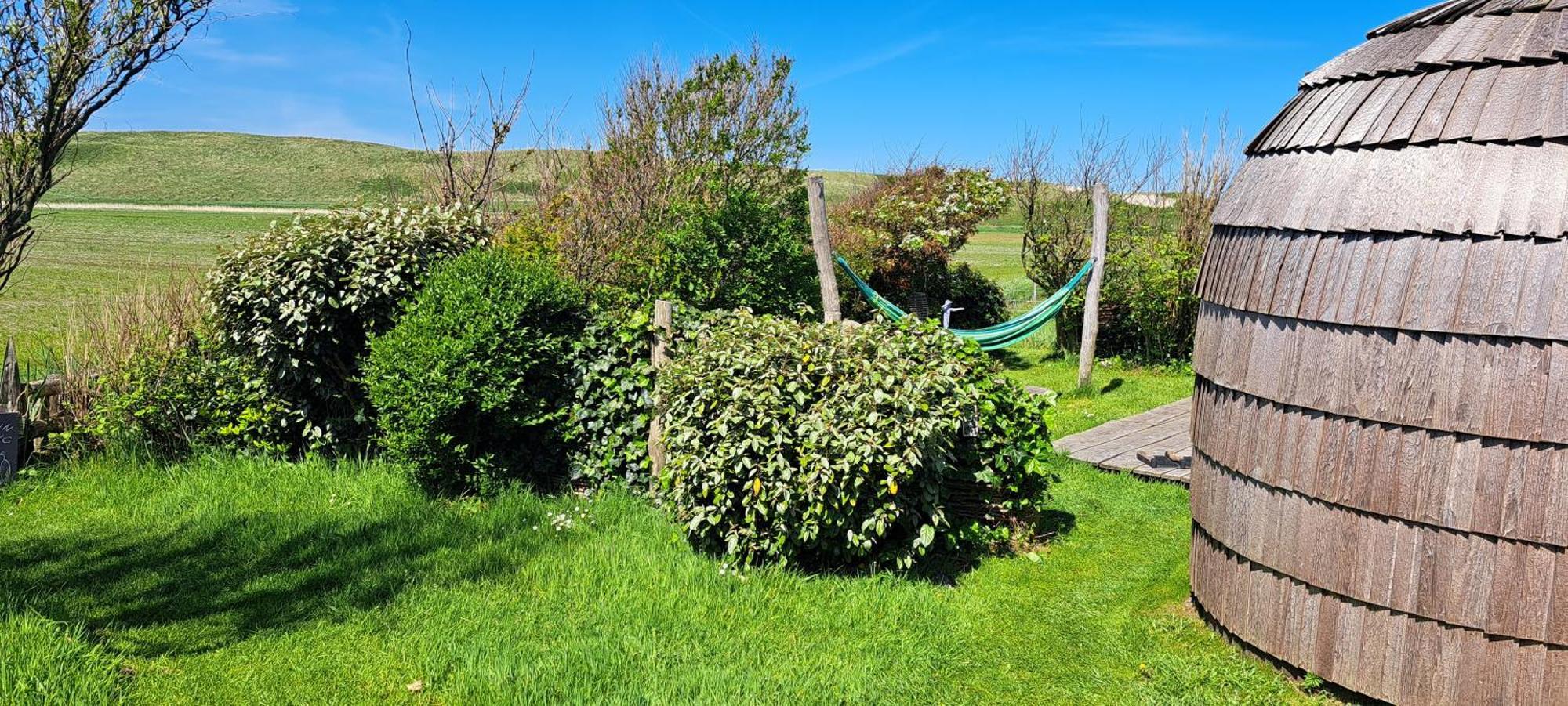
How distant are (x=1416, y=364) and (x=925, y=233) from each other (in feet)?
33.7

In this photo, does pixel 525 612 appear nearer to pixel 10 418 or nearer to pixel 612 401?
pixel 612 401

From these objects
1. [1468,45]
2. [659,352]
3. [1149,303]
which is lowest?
[659,352]

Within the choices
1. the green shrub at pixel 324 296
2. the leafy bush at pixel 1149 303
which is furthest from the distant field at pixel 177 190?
the green shrub at pixel 324 296

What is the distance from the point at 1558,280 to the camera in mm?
2627

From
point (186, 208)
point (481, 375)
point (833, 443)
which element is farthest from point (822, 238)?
point (186, 208)

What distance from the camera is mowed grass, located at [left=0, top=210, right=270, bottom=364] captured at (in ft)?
34.4

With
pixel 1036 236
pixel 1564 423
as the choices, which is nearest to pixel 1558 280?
pixel 1564 423

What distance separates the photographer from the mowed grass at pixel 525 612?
3.46 metres

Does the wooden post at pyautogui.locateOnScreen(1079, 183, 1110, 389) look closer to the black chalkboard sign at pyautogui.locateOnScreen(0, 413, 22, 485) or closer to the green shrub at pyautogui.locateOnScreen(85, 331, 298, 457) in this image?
the green shrub at pyautogui.locateOnScreen(85, 331, 298, 457)

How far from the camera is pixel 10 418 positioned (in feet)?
19.6

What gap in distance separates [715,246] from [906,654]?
4217 mm

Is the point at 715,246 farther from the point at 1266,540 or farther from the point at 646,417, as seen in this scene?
the point at 1266,540

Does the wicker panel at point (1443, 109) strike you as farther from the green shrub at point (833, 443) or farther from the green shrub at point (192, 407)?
the green shrub at point (192, 407)

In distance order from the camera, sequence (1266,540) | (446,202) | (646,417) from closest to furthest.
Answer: (1266,540) → (646,417) → (446,202)
